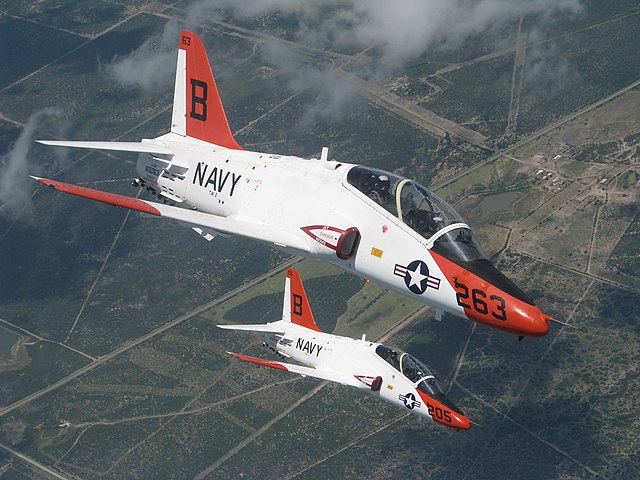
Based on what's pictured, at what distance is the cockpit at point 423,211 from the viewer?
5519cm

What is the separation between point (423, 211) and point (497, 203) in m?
94.0

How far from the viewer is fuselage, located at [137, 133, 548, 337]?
5391cm

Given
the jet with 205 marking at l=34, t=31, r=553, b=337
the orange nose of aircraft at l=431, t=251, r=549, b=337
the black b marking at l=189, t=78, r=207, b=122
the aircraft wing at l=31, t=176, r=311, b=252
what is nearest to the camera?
the orange nose of aircraft at l=431, t=251, r=549, b=337

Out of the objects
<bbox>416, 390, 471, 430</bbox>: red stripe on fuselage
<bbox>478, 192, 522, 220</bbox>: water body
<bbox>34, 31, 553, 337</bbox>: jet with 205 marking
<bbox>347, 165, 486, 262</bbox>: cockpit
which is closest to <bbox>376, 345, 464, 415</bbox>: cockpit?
<bbox>416, 390, 471, 430</bbox>: red stripe on fuselage

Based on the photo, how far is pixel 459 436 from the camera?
390 ft

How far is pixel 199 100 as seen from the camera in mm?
70688

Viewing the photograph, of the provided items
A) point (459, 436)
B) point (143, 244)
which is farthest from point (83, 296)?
point (459, 436)

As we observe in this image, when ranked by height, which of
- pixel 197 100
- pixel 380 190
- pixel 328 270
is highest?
pixel 380 190

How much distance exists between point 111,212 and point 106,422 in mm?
44984

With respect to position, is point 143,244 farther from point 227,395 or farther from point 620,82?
point 620,82

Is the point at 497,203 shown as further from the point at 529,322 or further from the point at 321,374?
the point at 529,322

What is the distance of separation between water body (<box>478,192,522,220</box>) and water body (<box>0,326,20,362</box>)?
64708mm

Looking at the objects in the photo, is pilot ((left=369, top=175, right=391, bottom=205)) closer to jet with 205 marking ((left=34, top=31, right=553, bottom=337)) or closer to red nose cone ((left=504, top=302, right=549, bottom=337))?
jet with 205 marking ((left=34, top=31, right=553, bottom=337))

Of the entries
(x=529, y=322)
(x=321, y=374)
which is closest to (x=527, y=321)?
(x=529, y=322)
